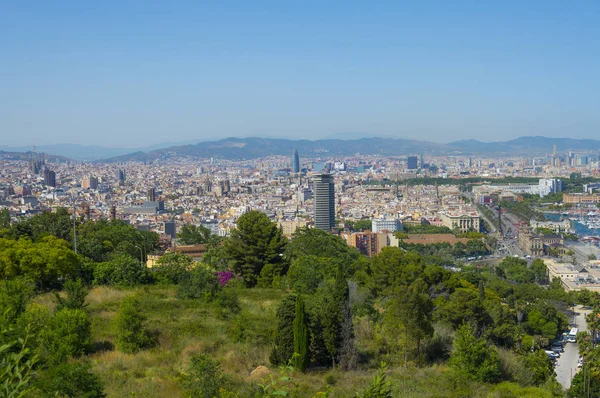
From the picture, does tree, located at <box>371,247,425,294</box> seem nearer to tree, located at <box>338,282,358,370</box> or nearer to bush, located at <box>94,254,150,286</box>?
bush, located at <box>94,254,150,286</box>

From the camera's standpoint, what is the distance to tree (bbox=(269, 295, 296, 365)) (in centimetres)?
619

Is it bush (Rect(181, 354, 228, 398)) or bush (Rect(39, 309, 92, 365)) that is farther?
bush (Rect(39, 309, 92, 365))

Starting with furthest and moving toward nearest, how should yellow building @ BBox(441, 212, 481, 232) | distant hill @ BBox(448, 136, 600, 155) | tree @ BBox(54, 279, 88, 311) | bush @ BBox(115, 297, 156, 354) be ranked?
distant hill @ BBox(448, 136, 600, 155) < yellow building @ BBox(441, 212, 481, 232) < tree @ BBox(54, 279, 88, 311) < bush @ BBox(115, 297, 156, 354)

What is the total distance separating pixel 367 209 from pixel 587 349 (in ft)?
126

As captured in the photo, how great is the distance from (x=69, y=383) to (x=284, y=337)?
247 centimetres

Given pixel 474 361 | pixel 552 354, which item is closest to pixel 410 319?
pixel 474 361

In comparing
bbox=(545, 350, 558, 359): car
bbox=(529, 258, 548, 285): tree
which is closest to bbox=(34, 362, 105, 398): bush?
bbox=(545, 350, 558, 359): car

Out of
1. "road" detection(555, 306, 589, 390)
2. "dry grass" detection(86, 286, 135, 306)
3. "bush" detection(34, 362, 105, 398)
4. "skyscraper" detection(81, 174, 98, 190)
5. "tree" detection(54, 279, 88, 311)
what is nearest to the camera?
"bush" detection(34, 362, 105, 398)

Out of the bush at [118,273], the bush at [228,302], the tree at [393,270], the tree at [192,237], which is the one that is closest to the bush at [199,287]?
the bush at [228,302]

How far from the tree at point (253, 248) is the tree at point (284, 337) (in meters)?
4.44

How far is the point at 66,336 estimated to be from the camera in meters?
5.84

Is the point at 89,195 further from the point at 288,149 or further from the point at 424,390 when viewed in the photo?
the point at 288,149

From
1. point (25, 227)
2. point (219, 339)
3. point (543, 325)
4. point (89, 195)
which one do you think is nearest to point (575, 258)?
point (543, 325)

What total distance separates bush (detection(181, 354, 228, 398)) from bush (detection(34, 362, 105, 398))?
69cm
